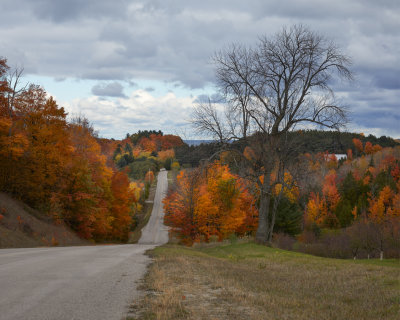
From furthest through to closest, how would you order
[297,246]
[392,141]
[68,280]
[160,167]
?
[392,141] < [160,167] < [297,246] < [68,280]

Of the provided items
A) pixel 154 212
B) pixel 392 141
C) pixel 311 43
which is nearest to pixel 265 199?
pixel 311 43

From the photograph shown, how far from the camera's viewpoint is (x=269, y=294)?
9.41 metres

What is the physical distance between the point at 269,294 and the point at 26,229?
29.0 m

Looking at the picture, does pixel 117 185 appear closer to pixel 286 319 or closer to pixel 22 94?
pixel 22 94

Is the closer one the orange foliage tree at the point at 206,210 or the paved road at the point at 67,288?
the paved road at the point at 67,288

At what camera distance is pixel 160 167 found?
152 metres

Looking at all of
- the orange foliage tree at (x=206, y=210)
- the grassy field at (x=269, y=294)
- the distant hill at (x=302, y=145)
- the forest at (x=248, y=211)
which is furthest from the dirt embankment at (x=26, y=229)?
the grassy field at (x=269, y=294)

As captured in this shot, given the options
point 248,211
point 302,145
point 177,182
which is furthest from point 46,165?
point 302,145

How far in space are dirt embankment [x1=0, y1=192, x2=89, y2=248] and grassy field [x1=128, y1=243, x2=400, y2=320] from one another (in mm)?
18881

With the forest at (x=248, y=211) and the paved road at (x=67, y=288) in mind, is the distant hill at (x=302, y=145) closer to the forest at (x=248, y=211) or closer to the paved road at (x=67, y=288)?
the forest at (x=248, y=211)

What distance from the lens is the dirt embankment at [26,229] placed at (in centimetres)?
2964

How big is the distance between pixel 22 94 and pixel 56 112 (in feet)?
12.3

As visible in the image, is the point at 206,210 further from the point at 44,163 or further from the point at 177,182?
the point at 44,163

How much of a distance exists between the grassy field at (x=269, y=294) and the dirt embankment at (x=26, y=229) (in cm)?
1888
